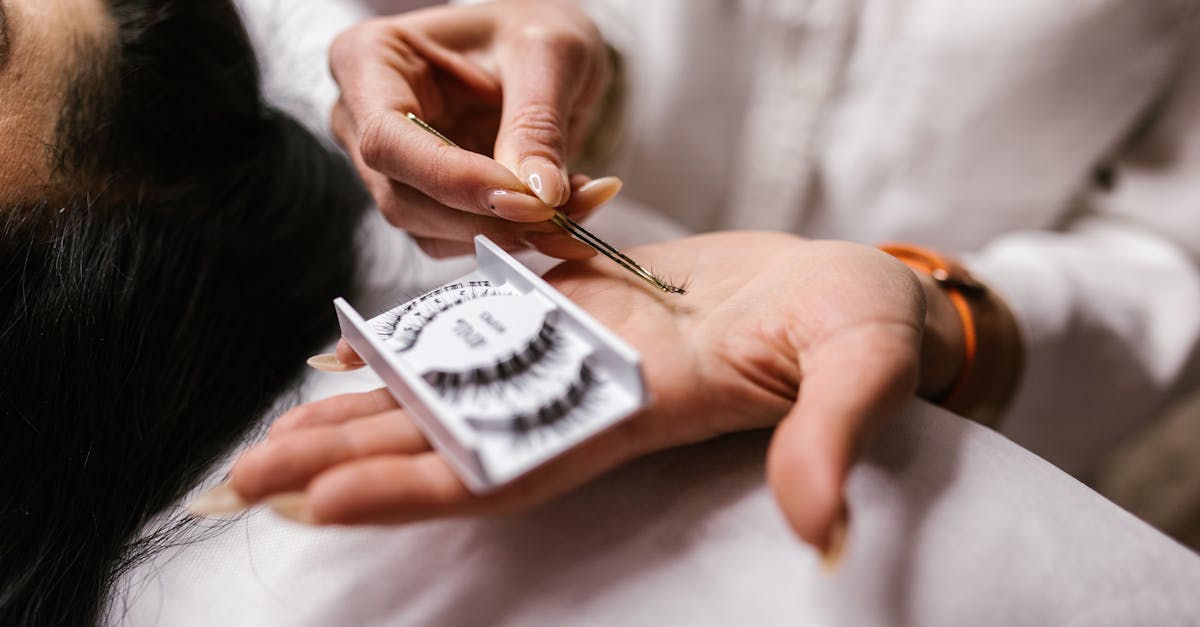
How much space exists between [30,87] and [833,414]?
0.72 m

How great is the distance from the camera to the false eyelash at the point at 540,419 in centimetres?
46

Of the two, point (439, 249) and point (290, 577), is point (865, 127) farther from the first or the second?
point (290, 577)

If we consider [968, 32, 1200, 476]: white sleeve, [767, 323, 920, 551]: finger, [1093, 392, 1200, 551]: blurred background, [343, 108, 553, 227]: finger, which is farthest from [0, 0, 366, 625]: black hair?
[1093, 392, 1200, 551]: blurred background

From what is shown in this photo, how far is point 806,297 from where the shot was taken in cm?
55

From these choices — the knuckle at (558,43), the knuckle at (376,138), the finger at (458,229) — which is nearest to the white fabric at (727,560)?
the finger at (458,229)

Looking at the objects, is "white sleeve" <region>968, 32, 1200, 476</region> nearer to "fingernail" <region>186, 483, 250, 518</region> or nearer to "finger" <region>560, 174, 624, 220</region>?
"finger" <region>560, 174, 624, 220</region>

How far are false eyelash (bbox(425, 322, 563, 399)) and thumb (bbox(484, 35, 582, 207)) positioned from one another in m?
0.16

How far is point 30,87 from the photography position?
0.64 metres

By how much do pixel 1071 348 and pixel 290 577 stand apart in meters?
0.89

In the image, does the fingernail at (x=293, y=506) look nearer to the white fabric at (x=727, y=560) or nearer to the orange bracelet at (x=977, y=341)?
the white fabric at (x=727, y=560)

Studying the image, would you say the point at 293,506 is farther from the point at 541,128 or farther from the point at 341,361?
the point at 541,128

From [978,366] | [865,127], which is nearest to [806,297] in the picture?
[978,366]

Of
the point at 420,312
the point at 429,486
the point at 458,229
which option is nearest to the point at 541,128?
the point at 458,229

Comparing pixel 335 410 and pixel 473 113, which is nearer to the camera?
pixel 335 410
